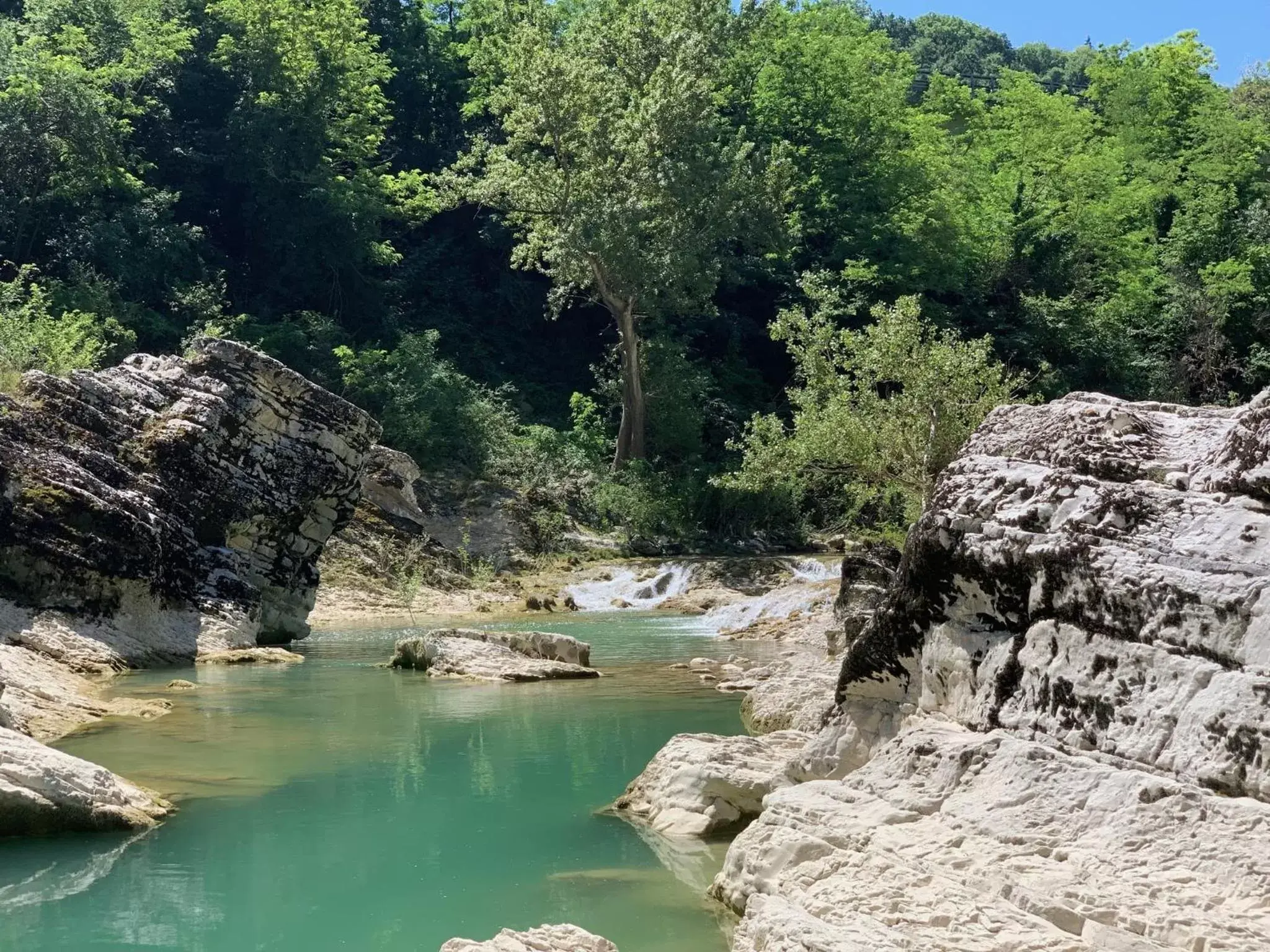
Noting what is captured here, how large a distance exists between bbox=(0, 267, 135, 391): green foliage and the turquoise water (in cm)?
919

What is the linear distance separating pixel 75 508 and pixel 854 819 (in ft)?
40.8

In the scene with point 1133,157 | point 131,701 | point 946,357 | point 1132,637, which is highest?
point 1133,157

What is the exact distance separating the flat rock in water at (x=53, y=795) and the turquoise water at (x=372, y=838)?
139 mm

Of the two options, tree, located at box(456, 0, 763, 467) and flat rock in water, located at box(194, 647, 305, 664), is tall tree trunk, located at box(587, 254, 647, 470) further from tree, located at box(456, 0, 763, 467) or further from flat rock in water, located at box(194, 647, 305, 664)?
flat rock in water, located at box(194, 647, 305, 664)

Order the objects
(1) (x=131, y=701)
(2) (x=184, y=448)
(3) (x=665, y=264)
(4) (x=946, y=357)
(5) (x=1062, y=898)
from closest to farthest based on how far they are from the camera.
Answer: (5) (x=1062, y=898)
(1) (x=131, y=701)
(2) (x=184, y=448)
(4) (x=946, y=357)
(3) (x=665, y=264)

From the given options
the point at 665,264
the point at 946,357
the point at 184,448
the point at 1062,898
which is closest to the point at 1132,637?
the point at 1062,898

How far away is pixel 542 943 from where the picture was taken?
4.62 meters

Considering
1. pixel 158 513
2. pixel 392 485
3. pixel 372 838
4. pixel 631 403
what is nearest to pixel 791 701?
pixel 372 838

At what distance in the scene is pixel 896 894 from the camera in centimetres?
457

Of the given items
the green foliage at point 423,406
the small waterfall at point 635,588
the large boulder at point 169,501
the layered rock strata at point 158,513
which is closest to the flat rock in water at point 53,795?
the layered rock strata at point 158,513

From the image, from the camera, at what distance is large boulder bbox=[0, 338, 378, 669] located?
14.6 metres

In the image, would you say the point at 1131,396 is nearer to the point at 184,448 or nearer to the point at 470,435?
the point at 470,435

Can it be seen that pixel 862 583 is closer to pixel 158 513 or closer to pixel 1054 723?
pixel 158 513

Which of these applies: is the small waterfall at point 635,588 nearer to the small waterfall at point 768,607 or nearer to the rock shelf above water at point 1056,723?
the small waterfall at point 768,607
